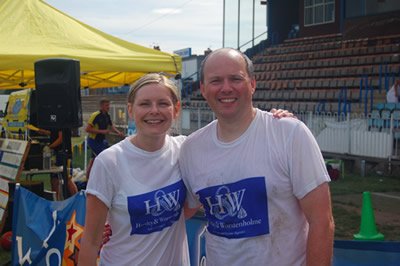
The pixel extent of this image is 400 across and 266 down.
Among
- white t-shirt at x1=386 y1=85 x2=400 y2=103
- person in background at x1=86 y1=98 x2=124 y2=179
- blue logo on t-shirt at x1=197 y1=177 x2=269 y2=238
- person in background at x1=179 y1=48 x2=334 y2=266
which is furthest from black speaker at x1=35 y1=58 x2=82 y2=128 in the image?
white t-shirt at x1=386 y1=85 x2=400 y2=103

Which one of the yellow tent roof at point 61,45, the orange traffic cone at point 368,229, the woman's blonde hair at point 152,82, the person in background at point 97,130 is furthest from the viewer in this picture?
the person in background at point 97,130

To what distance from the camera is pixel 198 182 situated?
2.15m

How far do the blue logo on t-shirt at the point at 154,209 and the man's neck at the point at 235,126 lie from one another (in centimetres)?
35

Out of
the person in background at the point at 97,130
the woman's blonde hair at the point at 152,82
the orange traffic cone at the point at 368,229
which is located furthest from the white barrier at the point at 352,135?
the woman's blonde hair at the point at 152,82

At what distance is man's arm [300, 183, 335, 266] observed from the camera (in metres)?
1.92

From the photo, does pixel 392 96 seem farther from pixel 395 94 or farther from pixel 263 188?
pixel 263 188

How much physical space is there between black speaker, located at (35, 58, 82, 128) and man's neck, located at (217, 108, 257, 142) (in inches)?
146

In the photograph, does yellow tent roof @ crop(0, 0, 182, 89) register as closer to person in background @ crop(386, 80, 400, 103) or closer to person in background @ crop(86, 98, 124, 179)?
person in background @ crop(86, 98, 124, 179)

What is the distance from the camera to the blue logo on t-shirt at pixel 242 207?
6.50 feet

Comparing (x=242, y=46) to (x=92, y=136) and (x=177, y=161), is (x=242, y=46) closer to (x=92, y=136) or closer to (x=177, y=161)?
(x=92, y=136)

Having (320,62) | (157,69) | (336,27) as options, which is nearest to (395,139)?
(157,69)

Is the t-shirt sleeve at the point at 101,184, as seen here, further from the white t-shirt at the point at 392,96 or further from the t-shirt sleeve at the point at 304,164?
the white t-shirt at the point at 392,96

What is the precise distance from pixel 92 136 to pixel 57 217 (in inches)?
276

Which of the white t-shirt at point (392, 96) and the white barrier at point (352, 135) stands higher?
the white t-shirt at point (392, 96)
